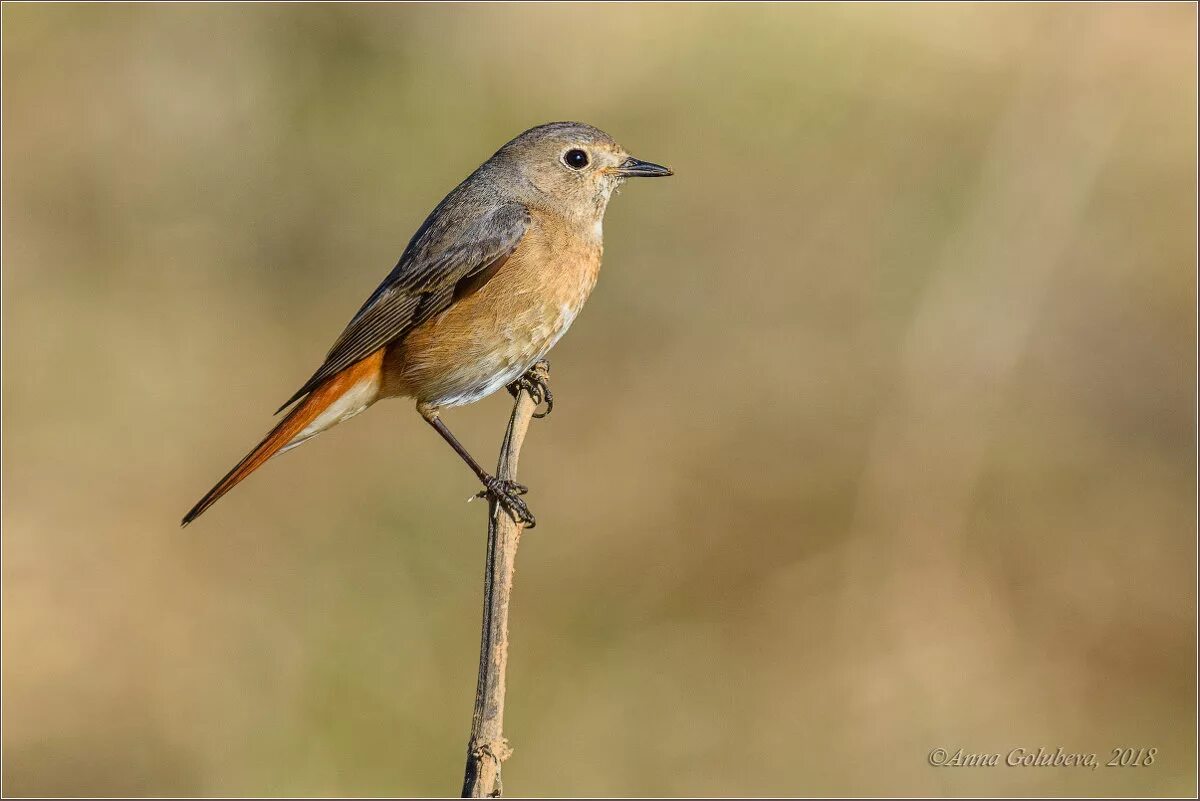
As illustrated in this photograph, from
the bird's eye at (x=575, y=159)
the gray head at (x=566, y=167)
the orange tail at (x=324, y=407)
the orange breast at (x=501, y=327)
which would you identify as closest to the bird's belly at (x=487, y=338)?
the orange breast at (x=501, y=327)

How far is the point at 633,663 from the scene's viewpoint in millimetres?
6676

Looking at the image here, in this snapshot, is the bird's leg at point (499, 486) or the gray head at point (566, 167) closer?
the bird's leg at point (499, 486)

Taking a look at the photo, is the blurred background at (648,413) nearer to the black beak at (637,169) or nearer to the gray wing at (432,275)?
the gray wing at (432,275)

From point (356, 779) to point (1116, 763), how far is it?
3745mm

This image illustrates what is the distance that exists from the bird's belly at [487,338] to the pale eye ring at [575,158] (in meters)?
0.55

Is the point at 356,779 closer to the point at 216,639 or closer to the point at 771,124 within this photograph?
the point at 216,639

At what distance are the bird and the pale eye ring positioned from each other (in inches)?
0.6

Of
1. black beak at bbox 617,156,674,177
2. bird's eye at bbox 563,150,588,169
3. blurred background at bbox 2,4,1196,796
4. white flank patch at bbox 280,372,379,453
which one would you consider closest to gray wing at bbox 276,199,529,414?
white flank patch at bbox 280,372,379,453

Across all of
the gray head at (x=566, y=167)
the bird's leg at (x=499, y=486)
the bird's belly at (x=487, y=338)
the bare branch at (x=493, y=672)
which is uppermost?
the gray head at (x=566, y=167)

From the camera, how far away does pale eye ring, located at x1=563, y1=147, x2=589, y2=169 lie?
5.18 m

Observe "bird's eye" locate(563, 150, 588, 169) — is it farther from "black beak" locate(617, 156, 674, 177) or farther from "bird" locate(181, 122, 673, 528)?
"black beak" locate(617, 156, 674, 177)

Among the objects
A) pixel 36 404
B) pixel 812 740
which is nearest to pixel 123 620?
pixel 36 404

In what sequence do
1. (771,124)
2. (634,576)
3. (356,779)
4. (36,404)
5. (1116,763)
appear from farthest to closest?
(771,124)
(36,404)
(634,576)
(1116,763)
(356,779)

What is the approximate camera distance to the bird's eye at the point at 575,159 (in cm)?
518
